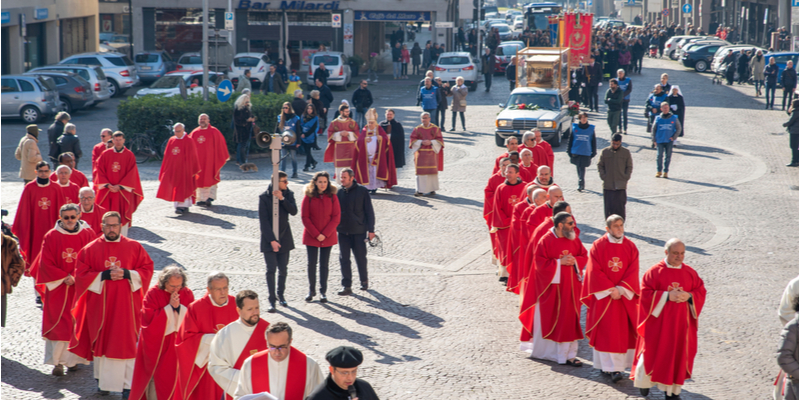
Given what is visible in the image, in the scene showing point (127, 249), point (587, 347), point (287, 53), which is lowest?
point (587, 347)

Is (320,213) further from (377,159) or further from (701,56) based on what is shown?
(701,56)

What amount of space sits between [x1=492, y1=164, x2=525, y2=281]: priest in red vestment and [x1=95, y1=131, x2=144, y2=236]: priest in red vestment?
5.41 metres

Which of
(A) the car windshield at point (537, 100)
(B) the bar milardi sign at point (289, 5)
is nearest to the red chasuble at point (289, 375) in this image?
(A) the car windshield at point (537, 100)

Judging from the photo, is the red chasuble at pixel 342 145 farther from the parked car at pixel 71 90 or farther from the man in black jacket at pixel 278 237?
the parked car at pixel 71 90

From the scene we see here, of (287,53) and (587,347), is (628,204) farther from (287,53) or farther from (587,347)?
(287,53)

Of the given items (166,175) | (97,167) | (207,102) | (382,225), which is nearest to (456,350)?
(382,225)

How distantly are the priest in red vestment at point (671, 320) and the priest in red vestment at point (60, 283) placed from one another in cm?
517

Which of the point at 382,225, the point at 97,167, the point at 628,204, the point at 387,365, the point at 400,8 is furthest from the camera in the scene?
the point at 400,8

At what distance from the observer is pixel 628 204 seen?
16281mm

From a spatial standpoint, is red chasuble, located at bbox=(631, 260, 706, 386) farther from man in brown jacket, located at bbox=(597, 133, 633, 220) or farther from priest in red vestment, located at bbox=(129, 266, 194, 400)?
man in brown jacket, located at bbox=(597, 133, 633, 220)

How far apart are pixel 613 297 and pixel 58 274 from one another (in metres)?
5.09

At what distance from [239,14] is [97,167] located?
104 feet

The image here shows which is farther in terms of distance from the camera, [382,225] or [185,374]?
[382,225]

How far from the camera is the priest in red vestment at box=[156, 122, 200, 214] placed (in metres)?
15.1
